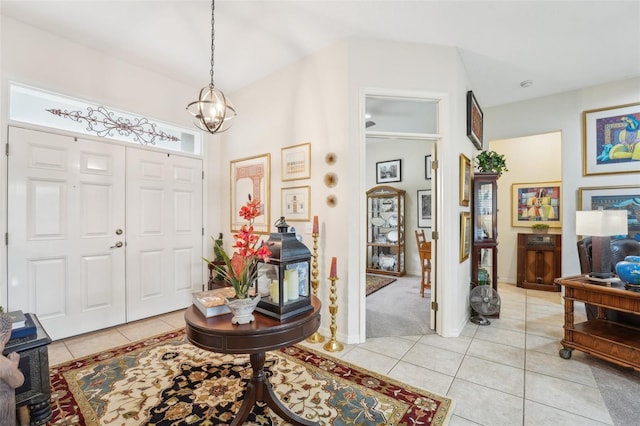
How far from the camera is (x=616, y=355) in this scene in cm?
222

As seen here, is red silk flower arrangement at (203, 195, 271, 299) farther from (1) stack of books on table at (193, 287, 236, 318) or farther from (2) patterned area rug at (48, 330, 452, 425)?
(2) patterned area rug at (48, 330, 452, 425)

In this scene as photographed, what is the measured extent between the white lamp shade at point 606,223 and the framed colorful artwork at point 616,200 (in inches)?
70.3

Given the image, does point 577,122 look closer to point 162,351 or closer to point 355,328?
point 355,328

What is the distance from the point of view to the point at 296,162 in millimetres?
3316

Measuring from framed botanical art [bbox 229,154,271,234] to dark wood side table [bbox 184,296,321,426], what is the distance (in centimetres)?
217

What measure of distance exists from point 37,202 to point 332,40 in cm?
340

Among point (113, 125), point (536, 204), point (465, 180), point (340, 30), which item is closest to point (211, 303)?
point (340, 30)

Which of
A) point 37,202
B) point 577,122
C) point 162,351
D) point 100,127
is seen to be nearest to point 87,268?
point 37,202

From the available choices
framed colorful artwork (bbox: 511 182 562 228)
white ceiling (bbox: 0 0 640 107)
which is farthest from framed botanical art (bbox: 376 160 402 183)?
white ceiling (bbox: 0 0 640 107)

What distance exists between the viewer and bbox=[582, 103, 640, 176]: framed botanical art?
363cm

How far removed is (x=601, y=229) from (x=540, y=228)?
114 inches

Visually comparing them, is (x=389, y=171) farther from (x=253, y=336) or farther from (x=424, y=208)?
(x=253, y=336)

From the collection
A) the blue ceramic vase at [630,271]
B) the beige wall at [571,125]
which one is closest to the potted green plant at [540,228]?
the beige wall at [571,125]

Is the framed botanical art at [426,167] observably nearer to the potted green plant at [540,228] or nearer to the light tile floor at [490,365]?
the potted green plant at [540,228]
